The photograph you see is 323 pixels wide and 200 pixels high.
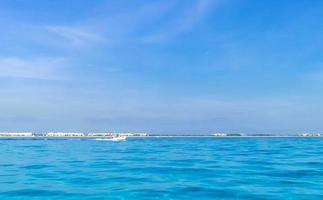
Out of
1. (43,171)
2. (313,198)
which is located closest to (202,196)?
(313,198)

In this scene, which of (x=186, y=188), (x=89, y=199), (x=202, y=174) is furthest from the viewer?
(x=202, y=174)

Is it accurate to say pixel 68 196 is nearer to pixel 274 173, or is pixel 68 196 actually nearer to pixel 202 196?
pixel 202 196

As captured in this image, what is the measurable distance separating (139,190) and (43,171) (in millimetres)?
9709

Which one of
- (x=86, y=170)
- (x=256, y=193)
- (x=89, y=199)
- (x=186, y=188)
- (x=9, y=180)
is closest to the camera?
(x=89, y=199)

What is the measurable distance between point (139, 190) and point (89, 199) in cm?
282

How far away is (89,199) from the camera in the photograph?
16172 millimetres

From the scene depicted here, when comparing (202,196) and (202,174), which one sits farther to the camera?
(202,174)

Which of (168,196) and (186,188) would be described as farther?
(186,188)

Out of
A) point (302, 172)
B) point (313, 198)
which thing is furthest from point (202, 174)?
point (313, 198)

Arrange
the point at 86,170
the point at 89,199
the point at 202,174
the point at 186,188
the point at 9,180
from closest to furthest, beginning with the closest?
the point at 89,199 → the point at 186,188 → the point at 9,180 → the point at 202,174 → the point at 86,170

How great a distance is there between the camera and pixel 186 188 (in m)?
18.8

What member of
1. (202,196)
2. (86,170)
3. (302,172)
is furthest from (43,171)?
(302,172)

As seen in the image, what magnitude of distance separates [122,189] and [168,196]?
2619 millimetres

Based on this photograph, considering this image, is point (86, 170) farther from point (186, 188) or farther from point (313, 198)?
point (313, 198)
